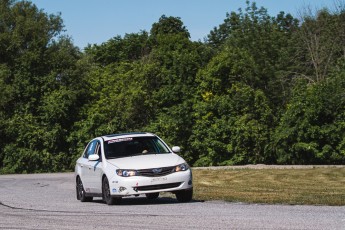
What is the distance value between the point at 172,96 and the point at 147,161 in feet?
118

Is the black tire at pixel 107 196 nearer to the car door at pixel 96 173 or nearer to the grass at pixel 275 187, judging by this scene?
the car door at pixel 96 173

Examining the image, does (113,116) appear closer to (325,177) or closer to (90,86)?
(90,86)

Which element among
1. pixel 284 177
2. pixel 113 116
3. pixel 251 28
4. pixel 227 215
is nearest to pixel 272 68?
pixel 251 28

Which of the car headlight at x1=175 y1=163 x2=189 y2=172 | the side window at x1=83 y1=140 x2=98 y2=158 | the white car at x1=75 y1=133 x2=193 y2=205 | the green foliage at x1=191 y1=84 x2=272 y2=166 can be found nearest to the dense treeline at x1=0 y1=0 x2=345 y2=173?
the green foliage at x1=191 y1=84 x2=272 y2=166

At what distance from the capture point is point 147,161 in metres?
17.3

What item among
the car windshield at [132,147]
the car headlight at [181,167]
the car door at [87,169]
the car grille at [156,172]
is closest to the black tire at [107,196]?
the car windshield at [132,147]

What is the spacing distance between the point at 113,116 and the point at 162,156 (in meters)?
36.0

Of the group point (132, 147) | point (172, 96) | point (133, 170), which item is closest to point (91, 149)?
point (132, 147)

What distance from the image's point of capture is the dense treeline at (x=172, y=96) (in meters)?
46.9

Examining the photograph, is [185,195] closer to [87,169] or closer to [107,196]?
[107,196]

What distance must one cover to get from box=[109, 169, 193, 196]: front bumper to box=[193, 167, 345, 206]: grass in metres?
1.35

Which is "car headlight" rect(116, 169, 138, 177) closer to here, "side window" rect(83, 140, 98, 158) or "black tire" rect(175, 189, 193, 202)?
"black tire" rect(175, 189, 193, 202)

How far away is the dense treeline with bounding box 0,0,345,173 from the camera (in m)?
46.9

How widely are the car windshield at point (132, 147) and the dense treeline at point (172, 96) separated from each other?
25.8m
